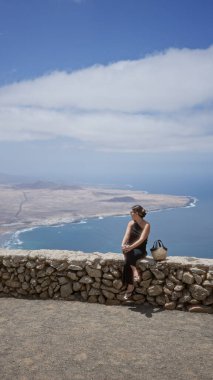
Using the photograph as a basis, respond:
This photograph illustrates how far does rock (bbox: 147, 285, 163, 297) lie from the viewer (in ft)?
23.0

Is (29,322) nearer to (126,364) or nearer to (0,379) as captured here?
(0,379)

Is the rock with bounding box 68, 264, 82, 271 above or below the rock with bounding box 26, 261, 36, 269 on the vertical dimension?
above

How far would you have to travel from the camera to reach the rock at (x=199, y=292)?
673 centimetres

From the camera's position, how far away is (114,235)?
5226 inches

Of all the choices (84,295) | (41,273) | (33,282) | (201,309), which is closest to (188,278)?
(201,309)

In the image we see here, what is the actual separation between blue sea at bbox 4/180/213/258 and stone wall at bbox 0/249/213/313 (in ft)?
294

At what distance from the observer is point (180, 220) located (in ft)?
522

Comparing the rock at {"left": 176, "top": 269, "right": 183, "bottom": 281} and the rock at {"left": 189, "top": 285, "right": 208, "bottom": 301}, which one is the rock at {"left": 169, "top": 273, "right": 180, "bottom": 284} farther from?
the rock at {"left": 189, "top": 285, "right": 208, "bottom": 301}

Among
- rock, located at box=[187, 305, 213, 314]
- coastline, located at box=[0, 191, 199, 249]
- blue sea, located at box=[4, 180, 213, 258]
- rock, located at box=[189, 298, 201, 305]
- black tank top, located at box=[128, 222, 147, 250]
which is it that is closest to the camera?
rock, located at box=[187, 305, 213, 314]

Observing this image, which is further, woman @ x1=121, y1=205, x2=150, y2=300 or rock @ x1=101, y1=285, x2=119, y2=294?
rock @ x1=101, y1=285, x2=119, y2=294

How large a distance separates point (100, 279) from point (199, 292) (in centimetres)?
218

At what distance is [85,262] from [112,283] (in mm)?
775

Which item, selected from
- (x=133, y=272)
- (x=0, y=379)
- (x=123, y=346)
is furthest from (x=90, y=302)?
(x=0, y=379)

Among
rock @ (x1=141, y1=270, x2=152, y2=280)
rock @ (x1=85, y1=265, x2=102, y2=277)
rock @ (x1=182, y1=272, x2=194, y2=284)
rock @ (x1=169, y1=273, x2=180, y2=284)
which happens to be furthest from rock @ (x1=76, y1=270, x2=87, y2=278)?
rock @ (x1=182, y1=272, x2=194, y2=284)
